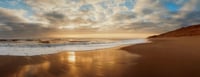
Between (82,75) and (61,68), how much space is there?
1299 millimetres

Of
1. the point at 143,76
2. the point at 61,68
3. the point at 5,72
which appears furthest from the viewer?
the point at 61,68

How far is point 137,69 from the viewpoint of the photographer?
22.0 feet

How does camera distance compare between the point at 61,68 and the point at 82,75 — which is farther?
the point at 61,68

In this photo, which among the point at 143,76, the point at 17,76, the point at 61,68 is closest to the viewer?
the point at 143,76

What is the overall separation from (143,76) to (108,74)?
0.97 m

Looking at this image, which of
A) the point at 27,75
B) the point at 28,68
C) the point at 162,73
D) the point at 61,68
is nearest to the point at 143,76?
the point at 162,73

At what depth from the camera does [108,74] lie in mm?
6109

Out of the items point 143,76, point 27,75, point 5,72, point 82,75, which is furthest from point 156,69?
point 5,72

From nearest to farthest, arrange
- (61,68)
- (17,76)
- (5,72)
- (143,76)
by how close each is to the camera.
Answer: (143,76), (17,76), (5,72), (61,68)

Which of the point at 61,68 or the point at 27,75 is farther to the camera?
the point at 61,68

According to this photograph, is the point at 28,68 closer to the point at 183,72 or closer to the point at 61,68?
the point at 61,68

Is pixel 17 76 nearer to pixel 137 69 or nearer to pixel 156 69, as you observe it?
pixel 137 69

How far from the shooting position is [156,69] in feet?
21.5

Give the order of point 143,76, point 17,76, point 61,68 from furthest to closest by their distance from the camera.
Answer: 1. point 61,68
2. point 17,76
3. point 143,76
